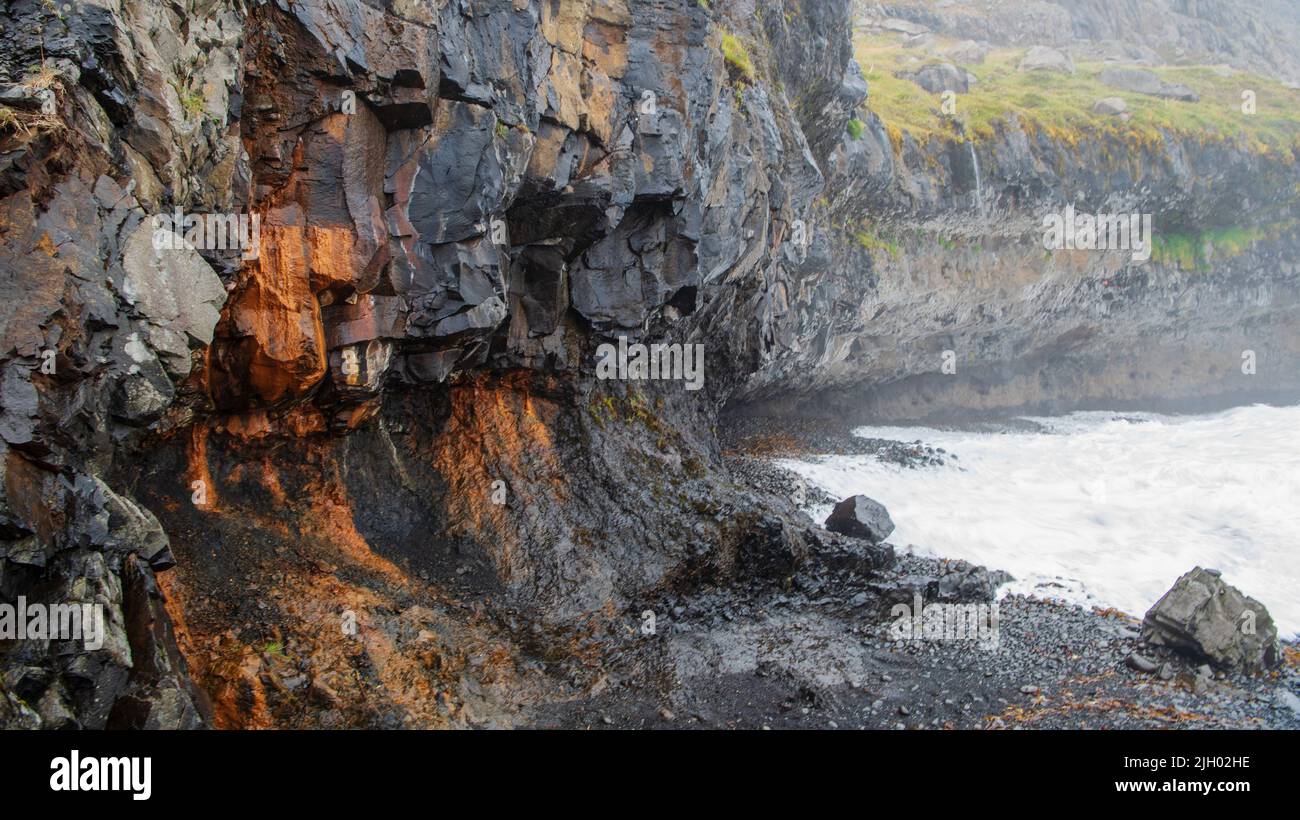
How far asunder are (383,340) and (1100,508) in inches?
884

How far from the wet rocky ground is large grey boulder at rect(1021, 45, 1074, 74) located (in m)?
47.0

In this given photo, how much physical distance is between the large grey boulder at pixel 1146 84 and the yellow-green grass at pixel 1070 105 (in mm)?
867

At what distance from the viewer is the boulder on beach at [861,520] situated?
885 inches

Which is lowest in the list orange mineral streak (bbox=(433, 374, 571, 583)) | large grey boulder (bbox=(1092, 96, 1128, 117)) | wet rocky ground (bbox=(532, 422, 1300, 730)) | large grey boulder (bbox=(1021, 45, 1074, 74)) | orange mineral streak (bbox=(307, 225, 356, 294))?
wet rocky ground (bbox=(532, 422, 1300, 730))

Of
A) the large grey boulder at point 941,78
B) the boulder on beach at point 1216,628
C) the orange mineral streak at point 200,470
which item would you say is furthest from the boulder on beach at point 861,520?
the large grey boulder at point 941,78

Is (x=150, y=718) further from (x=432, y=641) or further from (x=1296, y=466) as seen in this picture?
(x=1296, y=466)

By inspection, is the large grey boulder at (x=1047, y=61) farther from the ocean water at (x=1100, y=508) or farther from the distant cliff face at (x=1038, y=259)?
the ocean water at (x=1100, y=508)

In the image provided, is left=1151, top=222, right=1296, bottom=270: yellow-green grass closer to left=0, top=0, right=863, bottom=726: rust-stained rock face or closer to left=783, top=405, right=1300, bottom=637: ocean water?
left=783, top=405, right=1300, bottom=637: ocean water

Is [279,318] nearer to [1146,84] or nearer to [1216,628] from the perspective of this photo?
[1216,628]

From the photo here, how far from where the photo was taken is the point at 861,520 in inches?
886

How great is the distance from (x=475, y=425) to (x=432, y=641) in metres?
4.92

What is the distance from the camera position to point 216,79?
11.4 m

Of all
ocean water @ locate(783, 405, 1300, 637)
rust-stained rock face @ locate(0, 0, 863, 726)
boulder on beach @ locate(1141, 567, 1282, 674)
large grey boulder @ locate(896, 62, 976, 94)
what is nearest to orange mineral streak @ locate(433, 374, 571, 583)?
rust-stained rock face @ locate(0, 0, 863, 726)

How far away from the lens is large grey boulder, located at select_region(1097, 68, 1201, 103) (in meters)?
52.0
